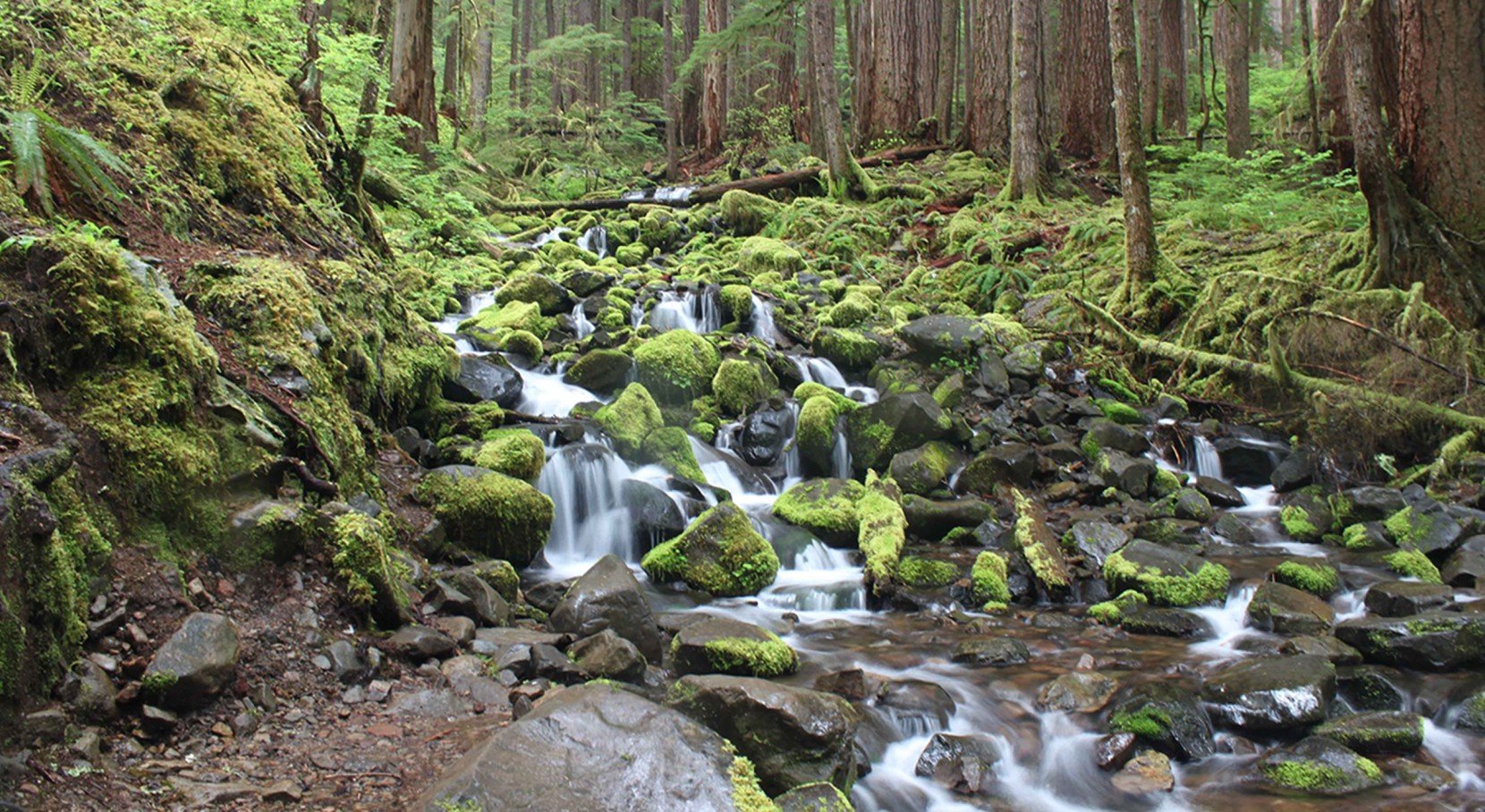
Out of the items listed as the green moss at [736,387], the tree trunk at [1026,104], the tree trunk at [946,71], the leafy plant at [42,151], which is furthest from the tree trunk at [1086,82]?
the leafy plant at [42,151]

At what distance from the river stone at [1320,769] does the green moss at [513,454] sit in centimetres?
518

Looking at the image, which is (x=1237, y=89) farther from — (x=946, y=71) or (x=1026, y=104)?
(x=946, y=71)

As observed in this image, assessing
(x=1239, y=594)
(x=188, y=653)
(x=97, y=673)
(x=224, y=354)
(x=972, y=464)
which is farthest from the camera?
(x=972, y=464)

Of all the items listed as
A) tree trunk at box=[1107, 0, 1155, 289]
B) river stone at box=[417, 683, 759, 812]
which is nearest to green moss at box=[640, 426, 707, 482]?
river stone at box=[417, 683, 759, 812]

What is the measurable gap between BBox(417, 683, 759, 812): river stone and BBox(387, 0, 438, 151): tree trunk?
12.8 m

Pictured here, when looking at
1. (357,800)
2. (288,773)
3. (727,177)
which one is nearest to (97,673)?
(288,773)

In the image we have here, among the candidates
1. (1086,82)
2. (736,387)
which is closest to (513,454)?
(736,387)

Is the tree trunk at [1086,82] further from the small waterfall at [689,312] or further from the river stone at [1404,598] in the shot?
the river stone at [1404,598]

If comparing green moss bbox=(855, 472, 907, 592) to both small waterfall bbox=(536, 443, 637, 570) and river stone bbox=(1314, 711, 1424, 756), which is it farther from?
river stone bbox=(1314, 711, 1424, 756)

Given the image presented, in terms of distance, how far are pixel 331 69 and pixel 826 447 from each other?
272 inches

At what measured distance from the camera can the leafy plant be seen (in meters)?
3.64

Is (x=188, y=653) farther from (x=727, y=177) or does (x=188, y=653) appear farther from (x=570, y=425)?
(x=727, y=177)

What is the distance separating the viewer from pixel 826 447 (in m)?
9.27

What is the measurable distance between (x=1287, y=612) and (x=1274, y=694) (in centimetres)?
164
